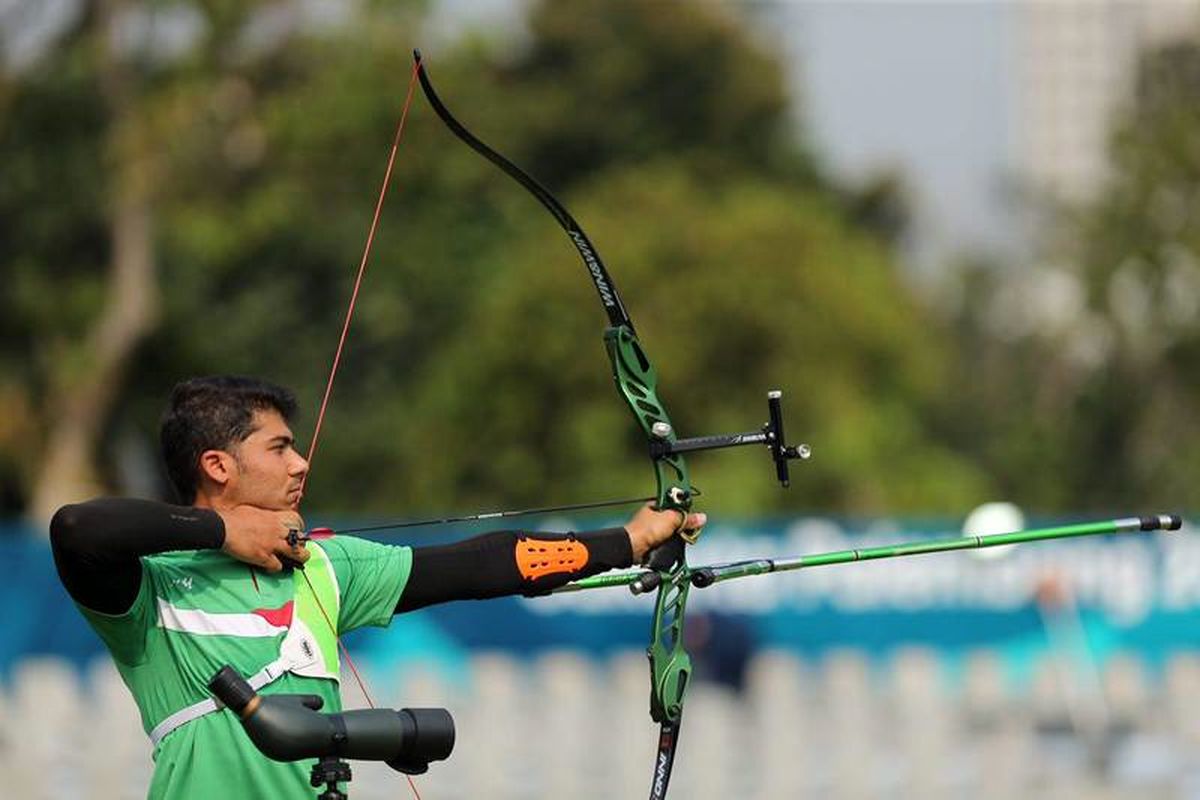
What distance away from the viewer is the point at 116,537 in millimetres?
3350

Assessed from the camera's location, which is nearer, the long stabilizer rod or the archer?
the archer

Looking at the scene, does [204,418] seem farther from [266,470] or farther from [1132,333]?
[1132,333]

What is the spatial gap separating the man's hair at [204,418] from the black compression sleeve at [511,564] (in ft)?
1.16

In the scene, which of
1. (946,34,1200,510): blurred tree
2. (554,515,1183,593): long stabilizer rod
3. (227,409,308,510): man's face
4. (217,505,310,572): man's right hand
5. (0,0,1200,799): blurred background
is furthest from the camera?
(946,34,1200,510): blurred tree

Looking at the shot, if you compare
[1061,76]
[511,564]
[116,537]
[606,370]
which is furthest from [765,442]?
[1061,76]

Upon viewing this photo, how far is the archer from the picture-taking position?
11.5 feet

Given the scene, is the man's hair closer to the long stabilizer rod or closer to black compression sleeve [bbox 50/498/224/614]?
black compression sleeve [bbox 50/498/224/614]

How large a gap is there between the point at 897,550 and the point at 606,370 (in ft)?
67.5

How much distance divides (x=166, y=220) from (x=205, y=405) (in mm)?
24768

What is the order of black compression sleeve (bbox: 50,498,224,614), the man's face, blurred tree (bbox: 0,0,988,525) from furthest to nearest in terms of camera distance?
blurred tree (bbox: 0,0,988,525), the man's face, black compression sleeve (bbox: 50,498,224,614)

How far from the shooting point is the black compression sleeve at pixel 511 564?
12.3 ft

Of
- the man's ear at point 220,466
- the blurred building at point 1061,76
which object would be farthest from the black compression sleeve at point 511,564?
the blurred building at point 1061,76

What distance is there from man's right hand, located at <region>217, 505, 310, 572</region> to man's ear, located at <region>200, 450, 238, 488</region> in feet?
0.22

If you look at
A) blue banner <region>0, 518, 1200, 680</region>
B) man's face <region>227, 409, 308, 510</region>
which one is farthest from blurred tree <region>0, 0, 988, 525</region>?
man's face <region>227, 409, 308, 510</region>
